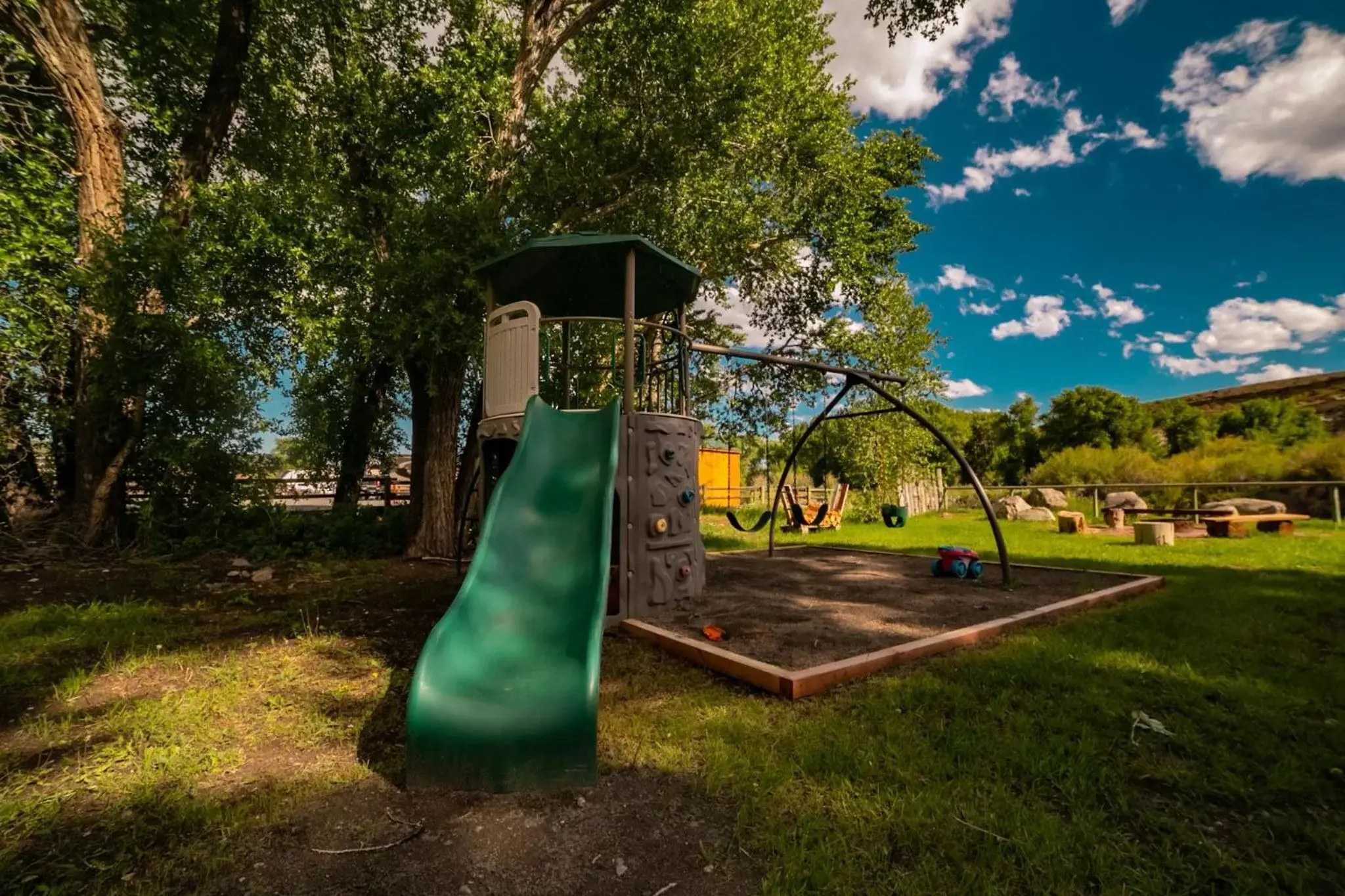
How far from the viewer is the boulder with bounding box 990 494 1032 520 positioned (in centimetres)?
1733

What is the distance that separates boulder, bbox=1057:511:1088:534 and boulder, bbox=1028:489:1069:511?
19.9 feet

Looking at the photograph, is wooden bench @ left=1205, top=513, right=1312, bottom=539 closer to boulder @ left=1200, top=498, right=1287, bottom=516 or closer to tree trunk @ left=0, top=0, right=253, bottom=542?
boulder @ left=1200, top=498, right=1287, bottom=516

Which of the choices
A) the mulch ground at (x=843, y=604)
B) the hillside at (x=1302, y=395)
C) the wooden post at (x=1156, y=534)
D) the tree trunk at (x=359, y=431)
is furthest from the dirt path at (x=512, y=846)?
the hillside at (x=1302, y=395)

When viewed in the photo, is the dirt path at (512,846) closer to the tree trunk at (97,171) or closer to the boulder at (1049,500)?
the tree trunk at (97,171)

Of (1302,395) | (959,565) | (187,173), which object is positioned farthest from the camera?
(1302,395)

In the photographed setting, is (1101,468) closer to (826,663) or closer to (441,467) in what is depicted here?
(826,663)

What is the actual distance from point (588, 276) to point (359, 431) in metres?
8.64

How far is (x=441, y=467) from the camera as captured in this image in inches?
392

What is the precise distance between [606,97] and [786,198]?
4.19m

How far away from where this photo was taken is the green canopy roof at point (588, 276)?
575 cm

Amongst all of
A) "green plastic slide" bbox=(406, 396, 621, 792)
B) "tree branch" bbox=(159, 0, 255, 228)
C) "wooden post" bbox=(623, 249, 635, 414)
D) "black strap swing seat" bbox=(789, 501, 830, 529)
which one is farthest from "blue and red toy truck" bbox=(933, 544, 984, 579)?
"tree branch" bbox=(159, 0, 255, 228)

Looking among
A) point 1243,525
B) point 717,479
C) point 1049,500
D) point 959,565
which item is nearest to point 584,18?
point 959,565

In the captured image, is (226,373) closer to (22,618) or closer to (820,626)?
(22,618)

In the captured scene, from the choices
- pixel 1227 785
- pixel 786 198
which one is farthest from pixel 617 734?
pixel 786 198
